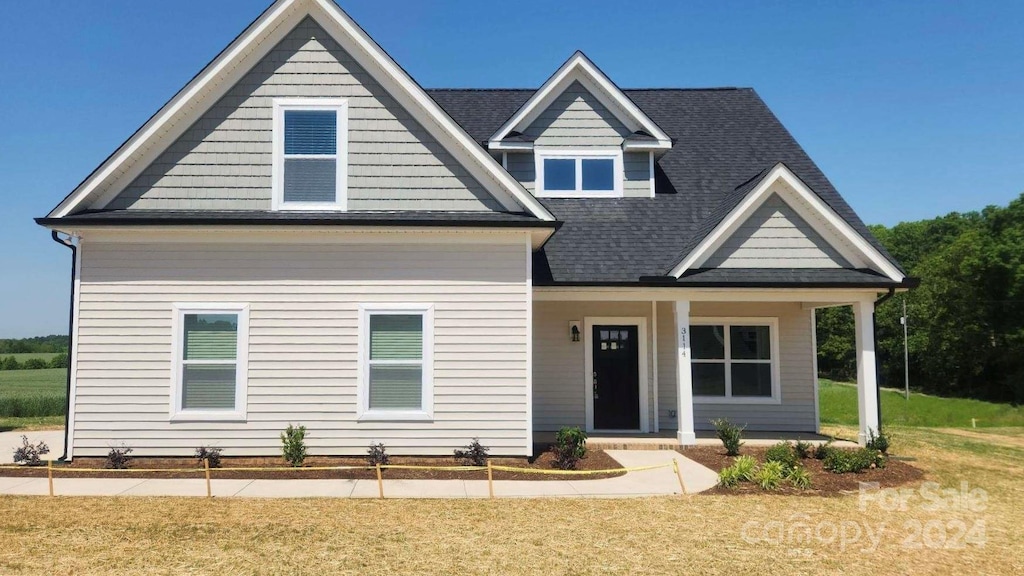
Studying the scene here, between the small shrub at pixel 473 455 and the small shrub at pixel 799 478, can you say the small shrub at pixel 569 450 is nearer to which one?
the small shrub at pixel 473 455

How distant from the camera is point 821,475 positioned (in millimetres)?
10344

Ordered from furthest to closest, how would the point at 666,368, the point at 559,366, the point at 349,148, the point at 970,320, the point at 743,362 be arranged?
the point at 970,320 → the point at 743,362 → the point at 666,368 → the point at 559,366 → the point at 349,148

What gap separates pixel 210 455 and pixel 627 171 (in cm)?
1083

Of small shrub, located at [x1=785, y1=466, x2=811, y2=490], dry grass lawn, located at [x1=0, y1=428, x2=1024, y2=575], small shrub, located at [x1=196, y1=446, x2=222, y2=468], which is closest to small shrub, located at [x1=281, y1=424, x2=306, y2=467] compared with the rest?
small shrub, located at [x1=196, y1=446, x2=222, y2=468]

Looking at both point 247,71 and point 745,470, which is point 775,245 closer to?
point 745,470

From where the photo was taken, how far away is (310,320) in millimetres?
10992

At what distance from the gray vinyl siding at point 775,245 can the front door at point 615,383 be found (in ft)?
9.66

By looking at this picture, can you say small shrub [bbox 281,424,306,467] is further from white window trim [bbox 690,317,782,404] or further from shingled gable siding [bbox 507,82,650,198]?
white window trim [bbox 690,317,782,404]

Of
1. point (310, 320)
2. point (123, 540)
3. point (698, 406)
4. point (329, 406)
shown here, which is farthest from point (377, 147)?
point (698, 406)

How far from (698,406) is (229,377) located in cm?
1021

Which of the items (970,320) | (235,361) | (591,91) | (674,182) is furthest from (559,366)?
(970,320)

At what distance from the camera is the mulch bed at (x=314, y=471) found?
9.92m

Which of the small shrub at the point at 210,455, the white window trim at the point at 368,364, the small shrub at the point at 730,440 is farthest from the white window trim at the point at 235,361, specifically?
the small shrub at the point at 730,440

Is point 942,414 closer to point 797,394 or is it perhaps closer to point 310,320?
point 797,394
